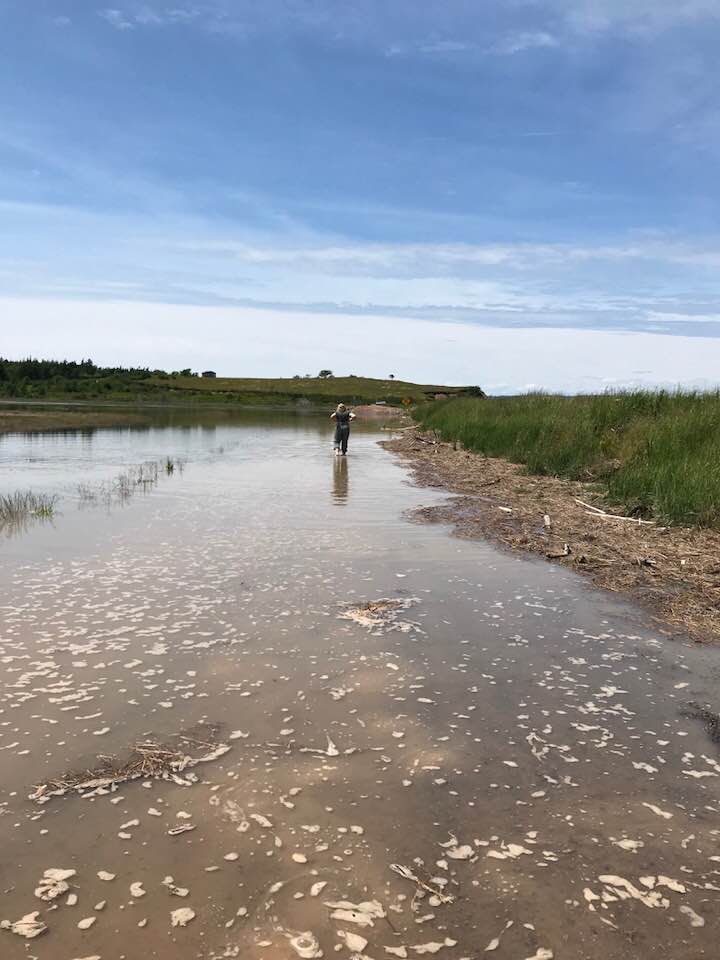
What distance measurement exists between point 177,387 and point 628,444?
12101cm

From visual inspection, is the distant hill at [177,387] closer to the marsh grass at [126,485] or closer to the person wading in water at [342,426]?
the person wading in water at [342,426]

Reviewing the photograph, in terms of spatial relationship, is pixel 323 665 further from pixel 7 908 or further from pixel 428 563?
pixel 428 563

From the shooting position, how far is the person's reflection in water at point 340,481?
16756 mm

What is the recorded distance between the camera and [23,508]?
13719 mm

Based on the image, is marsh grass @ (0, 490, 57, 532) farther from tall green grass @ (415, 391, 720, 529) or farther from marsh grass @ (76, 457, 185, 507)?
tall green grass @ (415, 391, 720, 529)

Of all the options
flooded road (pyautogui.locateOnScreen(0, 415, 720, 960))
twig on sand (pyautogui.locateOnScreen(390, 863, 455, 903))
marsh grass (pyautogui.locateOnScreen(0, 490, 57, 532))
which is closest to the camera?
flooded road (pyautogui.locateOnScreen(0, 415, 720, 960))

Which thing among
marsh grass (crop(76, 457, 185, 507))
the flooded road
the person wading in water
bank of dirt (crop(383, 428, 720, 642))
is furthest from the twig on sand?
the person wading in water

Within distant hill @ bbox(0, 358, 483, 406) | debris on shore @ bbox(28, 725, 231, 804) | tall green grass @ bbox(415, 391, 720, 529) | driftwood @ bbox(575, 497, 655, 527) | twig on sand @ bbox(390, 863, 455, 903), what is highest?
distant hill @ bbox(0, 358, 483, 406)

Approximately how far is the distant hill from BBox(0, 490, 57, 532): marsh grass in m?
83.8

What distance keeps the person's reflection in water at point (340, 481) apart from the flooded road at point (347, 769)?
7288mm

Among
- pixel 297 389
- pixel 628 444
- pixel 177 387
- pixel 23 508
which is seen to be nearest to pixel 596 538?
pixel 628 444

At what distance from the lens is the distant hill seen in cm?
10962

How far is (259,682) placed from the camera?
581 cm

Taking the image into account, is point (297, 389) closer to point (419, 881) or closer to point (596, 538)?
point (596, 538)
